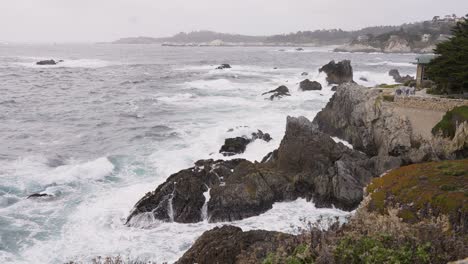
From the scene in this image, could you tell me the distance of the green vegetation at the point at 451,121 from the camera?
24.1 m

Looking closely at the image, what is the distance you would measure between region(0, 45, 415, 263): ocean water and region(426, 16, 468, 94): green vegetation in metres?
11.2

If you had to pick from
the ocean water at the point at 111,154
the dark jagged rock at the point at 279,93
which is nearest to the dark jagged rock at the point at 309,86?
the ocean water at the point at 111,154

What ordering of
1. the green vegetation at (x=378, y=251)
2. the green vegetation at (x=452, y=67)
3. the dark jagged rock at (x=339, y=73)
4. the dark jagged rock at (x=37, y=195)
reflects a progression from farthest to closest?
the dark jagged rock at (x=339, y=73) < the green vegetation at (x=452, y=67) < the dark jagged rock at (x=37, y=195) < the green vegetation at (x=378, y=251)

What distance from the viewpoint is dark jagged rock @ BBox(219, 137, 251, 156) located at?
2830cm

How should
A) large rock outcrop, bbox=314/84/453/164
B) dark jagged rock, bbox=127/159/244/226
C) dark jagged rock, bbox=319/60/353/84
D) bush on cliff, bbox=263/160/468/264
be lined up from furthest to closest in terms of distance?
dark jagged rock, bbox=319/60/353/84 < large rock outcrop, bbox=314/84/453/164 < dark jagged rock, bbox=127/159/244/226 < bush on cliff, bbox=263/160/468/264

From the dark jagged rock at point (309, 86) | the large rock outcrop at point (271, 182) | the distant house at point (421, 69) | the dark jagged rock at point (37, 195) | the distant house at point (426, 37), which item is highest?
the distant house at point (426, 37)

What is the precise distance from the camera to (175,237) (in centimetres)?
1833

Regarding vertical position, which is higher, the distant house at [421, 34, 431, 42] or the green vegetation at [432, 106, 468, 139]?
the distant house at [421, 34, 431, 42]

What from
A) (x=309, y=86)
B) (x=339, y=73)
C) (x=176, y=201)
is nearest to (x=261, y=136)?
(x=176, y=201)

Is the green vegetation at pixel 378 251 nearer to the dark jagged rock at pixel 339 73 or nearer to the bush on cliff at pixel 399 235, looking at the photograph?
the bush on cliff at pixel 399 235

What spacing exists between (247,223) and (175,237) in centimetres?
315

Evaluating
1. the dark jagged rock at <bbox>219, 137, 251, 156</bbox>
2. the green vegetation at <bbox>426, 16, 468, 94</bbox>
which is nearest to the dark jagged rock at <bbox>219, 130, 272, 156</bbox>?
the dark jagged rock at <bbox>219, 137, 251, 156</bbox>

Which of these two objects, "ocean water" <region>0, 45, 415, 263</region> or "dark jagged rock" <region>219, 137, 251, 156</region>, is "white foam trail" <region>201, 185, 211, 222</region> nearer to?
"ocean water" <region>0, 45, 415, 263</region>

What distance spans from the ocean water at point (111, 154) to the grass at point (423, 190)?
3455 mm
